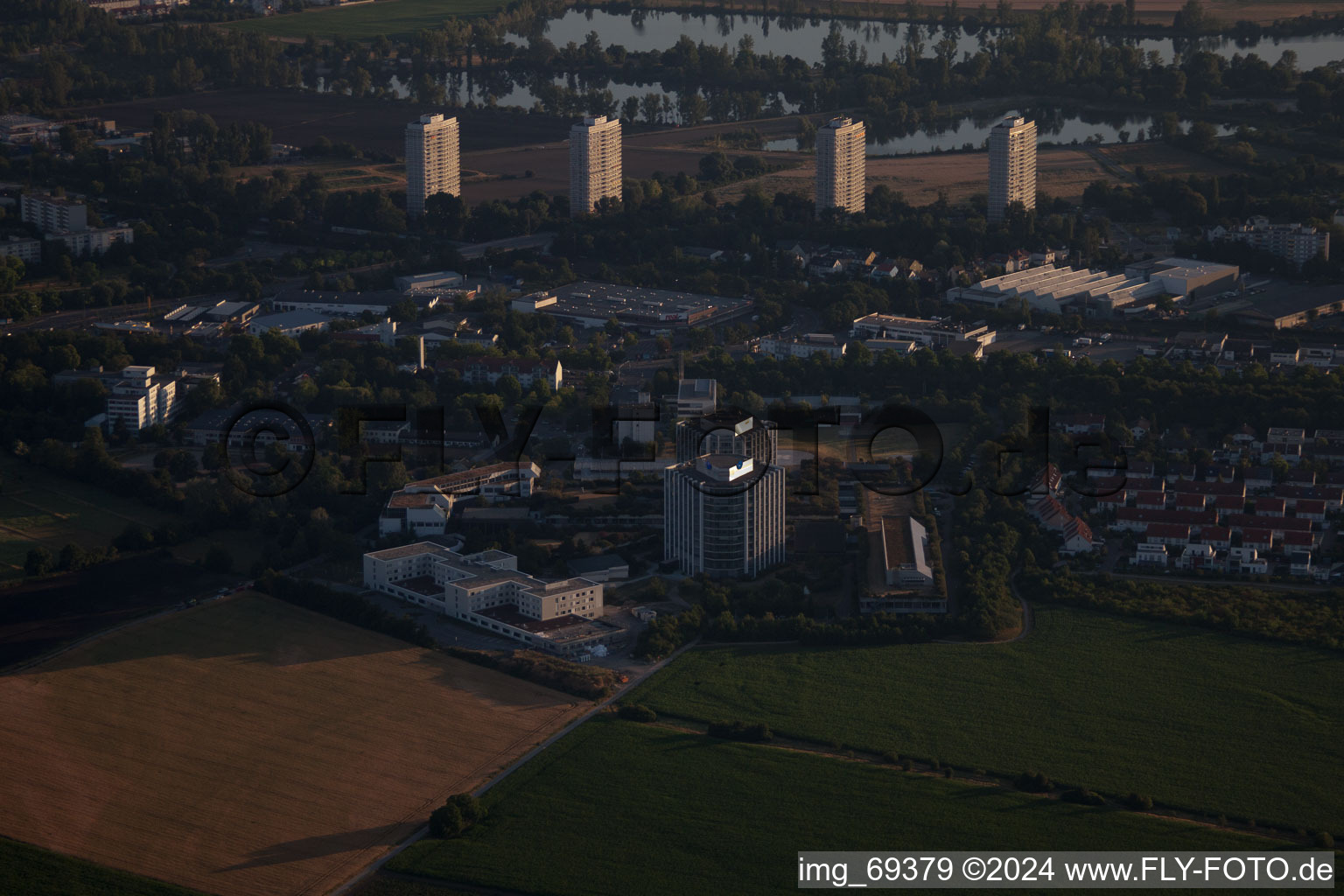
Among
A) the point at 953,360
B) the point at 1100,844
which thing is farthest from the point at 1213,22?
the point at 1100,844

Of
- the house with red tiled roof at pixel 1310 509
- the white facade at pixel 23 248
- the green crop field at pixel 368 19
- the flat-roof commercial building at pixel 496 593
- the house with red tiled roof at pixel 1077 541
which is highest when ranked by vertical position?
the green crop field at pixel 368 19

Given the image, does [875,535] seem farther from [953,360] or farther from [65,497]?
[65,497]

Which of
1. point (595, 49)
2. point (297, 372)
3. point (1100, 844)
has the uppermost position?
point (595, 49)

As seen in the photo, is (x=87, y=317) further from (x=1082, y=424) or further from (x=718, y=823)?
(x=718, y=823)

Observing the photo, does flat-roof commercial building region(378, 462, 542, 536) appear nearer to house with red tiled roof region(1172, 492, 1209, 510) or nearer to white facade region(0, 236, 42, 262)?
house with red tiled roof region(1172, 492, 1209, 510)

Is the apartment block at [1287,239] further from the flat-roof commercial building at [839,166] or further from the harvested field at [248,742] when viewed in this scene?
the harvested field at [248,742]

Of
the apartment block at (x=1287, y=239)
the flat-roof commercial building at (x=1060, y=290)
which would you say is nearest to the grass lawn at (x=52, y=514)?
the flat-roof commercial building at (x=1060, y=290)
